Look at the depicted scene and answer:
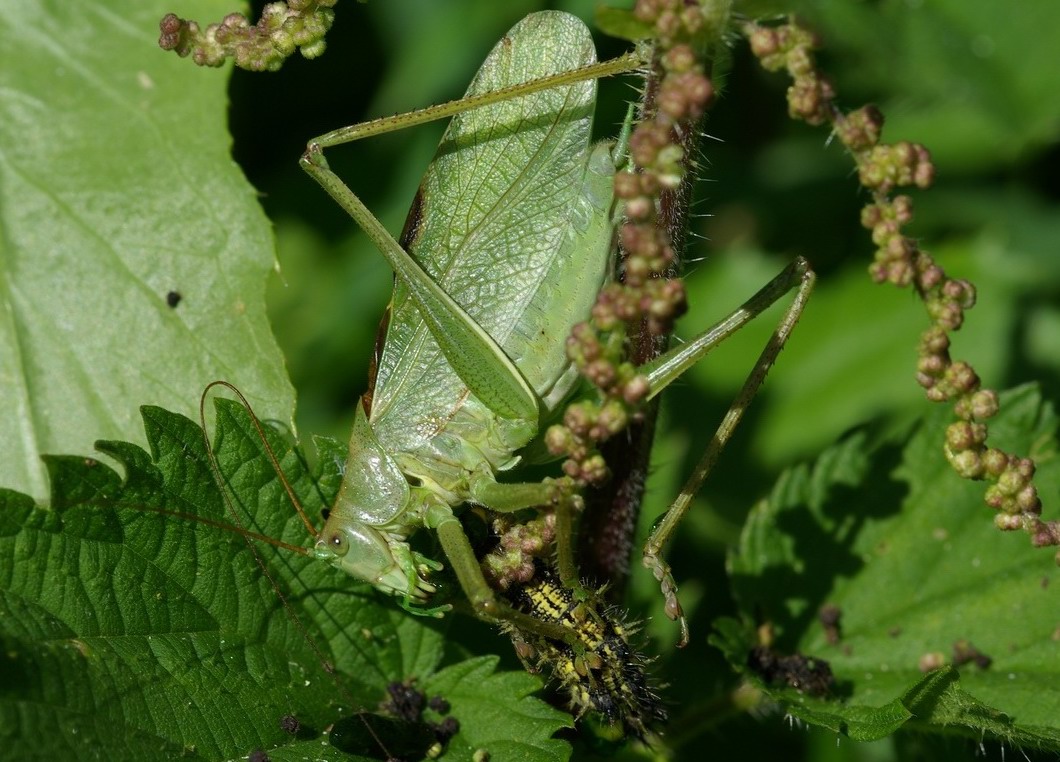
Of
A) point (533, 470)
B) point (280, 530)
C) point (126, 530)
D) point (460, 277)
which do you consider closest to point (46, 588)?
point (126, 530)

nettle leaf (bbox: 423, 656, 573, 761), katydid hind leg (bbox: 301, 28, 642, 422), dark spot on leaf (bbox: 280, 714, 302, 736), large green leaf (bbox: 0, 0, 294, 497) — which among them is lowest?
nettle leaf (bbox: 423, 656, 573, 761)

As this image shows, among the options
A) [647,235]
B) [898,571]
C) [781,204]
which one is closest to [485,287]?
[647,235]

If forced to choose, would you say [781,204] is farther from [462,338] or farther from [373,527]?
[373,527]

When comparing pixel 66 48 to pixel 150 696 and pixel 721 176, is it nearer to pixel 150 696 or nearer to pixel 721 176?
pixel 150 696

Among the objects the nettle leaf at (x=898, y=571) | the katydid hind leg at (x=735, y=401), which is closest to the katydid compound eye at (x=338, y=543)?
the katydid hind leg at (x=735, y=401)

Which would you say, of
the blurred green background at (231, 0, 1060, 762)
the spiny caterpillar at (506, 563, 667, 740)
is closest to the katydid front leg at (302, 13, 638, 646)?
the spiny caterpillar at (506, 563, 667, 740)

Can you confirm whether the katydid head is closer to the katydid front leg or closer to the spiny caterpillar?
the katydid front leg

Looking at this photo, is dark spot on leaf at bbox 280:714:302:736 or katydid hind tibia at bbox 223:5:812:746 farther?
katydid hind tibia at bbox 223:5:812:746
